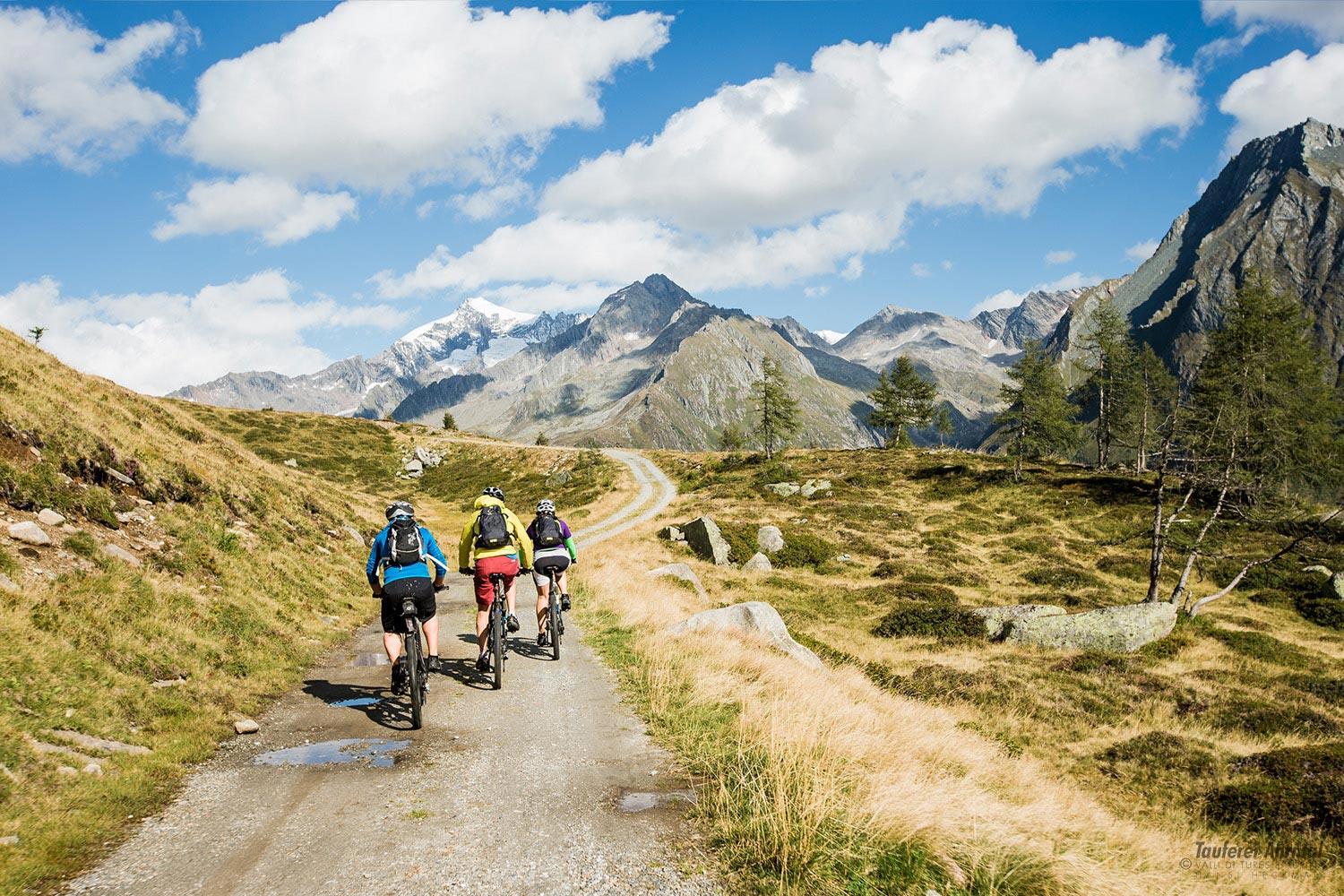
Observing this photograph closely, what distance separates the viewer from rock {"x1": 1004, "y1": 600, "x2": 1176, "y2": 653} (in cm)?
2381

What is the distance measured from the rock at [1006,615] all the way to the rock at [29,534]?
26.9 m

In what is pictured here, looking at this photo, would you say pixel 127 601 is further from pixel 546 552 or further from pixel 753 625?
pixel 753 625

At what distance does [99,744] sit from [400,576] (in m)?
3.69

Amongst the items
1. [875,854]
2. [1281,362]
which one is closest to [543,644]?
[875,854]

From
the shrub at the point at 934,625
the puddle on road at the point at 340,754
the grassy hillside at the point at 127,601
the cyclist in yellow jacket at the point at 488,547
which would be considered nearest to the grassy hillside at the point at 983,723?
the shrub at the point at 934,625

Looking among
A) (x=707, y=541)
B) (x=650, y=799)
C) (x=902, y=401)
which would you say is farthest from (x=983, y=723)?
(x=902, y=401)

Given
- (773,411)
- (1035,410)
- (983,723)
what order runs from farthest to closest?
(773,411), (1035,410), (983,723)

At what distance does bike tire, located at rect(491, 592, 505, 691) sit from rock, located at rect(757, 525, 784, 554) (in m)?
27.6

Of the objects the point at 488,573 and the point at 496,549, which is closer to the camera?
the point at 488,573

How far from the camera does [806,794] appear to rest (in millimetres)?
6137

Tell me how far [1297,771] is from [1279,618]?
20379mm

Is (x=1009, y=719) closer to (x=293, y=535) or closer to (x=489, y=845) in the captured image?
(x=489, y=845)

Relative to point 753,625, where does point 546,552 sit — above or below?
above

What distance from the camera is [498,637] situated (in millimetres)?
11742
